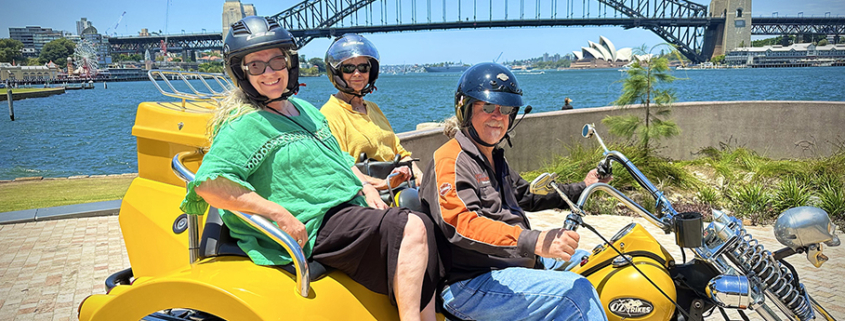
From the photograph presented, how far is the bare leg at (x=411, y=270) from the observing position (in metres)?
2.17

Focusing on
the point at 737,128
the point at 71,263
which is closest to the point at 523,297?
the point at 71,263

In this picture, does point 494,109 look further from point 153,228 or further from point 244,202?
point 153,228

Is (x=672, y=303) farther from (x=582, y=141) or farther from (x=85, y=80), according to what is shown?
(x=85, y=80)

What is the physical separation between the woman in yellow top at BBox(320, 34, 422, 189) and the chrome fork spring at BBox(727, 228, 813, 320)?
7.55 ft

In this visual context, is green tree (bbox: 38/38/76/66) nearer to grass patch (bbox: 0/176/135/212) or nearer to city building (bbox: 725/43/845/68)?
city building (bbox: 725/43/845/68)

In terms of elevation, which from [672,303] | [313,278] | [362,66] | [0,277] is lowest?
[0,277]

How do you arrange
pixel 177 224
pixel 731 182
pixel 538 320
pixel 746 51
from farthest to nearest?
pixel 746 51, pixel 731 182, pixel 177 224, pixel 538 320

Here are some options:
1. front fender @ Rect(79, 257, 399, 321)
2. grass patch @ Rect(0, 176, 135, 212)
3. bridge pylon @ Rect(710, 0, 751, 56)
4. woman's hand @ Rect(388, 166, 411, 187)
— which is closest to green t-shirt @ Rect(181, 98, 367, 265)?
front fender @ Rect(79, 257, 399, 321)

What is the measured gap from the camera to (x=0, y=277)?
16.0 feet

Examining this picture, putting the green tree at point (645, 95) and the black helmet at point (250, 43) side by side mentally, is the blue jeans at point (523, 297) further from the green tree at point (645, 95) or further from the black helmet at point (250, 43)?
the green tree at point (645, 95)

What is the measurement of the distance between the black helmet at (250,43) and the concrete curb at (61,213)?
4858 millimetres

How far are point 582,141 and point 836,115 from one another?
4.16 m

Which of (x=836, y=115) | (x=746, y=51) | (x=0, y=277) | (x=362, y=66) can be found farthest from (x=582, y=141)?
(x=746, y=51)

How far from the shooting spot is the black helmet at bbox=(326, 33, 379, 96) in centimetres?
412
